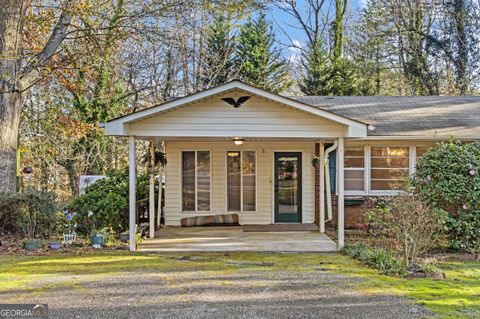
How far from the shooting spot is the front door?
10.5 m

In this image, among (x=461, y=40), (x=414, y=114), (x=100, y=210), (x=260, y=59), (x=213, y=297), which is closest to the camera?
(x=213, y=297)

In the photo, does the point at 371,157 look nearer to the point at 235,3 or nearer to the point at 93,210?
the point at 235,3

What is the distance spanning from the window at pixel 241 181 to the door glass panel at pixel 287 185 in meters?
0.73

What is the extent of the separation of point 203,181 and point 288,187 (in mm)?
2393

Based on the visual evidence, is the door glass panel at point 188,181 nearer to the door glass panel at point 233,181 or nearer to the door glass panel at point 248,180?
the door glass panel at point 233,181

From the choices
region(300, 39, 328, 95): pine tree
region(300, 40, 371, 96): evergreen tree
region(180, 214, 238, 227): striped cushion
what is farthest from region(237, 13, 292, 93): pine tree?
region(180, 214, 238, 227): striped cushion

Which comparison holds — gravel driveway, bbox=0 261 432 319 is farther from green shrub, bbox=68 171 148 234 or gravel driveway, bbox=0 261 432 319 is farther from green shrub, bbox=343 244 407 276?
green shrub, bbox=68 171 148 234

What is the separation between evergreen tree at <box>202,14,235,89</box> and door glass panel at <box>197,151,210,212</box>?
33.1 ft

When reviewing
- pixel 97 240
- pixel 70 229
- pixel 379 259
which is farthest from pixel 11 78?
pixel 379 259

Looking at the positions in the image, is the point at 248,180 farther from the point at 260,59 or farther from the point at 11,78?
the point at 260,59

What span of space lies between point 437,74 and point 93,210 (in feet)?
65.4

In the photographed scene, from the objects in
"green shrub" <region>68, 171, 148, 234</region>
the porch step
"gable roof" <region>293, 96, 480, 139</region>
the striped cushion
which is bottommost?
the porch step

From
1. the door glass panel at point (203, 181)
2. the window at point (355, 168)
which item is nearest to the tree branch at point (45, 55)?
the door glass panel at point (203, 181)

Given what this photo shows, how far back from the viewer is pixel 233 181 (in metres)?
10.6
